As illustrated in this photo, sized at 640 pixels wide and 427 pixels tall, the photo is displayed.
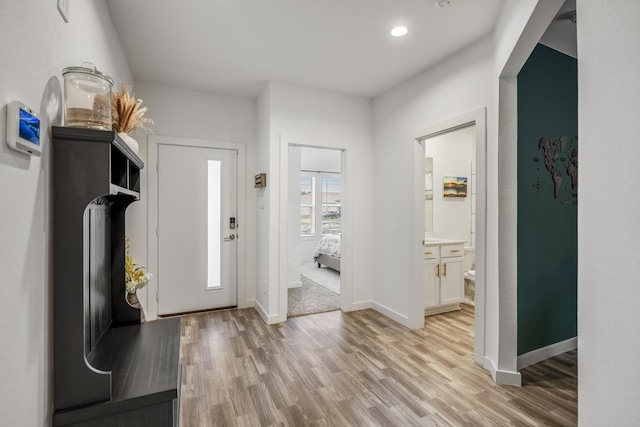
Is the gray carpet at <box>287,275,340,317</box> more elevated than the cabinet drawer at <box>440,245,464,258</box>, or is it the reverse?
the cabinet drawer at <box>440,245,464,258</box>

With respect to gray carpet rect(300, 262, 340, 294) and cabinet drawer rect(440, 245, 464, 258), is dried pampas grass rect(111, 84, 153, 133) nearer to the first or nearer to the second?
cabinet drawer rect(440, 245, 464, 258)

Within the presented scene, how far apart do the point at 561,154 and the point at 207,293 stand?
13.1 feet

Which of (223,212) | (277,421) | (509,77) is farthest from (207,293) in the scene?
(509,77)

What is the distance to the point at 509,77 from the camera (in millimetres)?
2240

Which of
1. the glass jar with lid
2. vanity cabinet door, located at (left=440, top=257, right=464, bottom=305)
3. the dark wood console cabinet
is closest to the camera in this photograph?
the dark wood console cabinet

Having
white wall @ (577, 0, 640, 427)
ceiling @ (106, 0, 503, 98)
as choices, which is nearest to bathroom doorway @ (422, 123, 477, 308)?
ceiling @ (106, 0, 503, 98)

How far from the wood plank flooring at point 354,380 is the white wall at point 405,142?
0.62m

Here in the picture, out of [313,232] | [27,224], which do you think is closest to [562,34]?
[27,224]

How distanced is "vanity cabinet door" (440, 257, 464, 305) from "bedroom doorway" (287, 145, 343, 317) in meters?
1.36

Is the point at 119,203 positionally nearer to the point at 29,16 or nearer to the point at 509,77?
the point at 29,16

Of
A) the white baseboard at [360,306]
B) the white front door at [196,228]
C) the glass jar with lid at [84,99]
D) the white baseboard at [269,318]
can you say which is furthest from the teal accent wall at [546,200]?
the white front door at [196,228]

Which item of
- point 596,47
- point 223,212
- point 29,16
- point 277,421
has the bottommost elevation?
point 277,421

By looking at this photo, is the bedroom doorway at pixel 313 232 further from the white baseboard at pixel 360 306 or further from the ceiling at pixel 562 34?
the ceiling at pixel 562 34

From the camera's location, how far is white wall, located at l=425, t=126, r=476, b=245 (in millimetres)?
4539
